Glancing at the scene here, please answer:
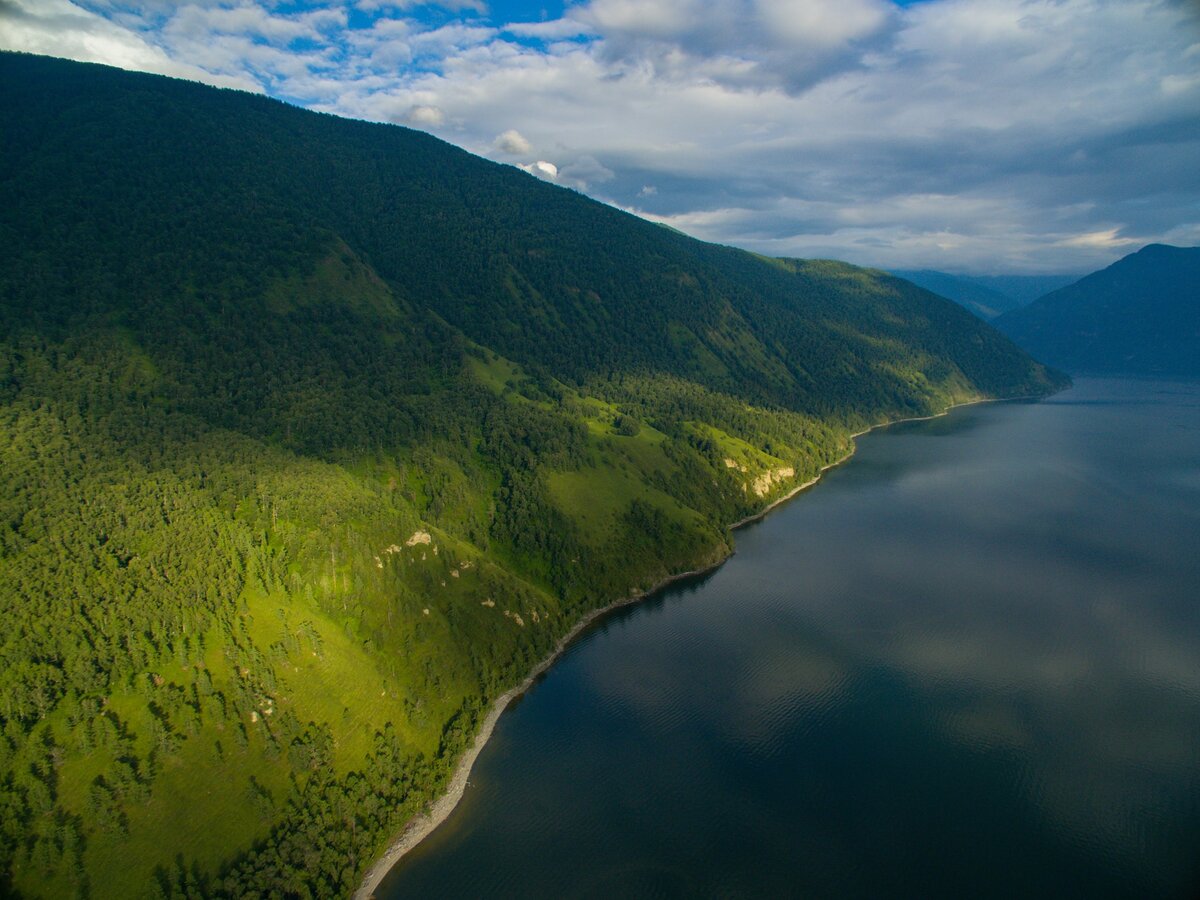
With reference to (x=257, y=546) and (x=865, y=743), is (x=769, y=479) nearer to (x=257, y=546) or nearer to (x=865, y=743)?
(x=865, y=743)

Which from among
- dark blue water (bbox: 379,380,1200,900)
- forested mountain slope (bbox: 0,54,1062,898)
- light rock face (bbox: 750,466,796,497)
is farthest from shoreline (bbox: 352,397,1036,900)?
light rock face (bbox: 750,466,796,497)

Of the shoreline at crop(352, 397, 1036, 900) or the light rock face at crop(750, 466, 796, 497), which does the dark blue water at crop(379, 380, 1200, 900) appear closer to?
the shoreline at crop(352, 397, 1036, 900)

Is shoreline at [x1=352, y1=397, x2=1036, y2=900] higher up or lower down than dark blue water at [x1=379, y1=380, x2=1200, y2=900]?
lower down

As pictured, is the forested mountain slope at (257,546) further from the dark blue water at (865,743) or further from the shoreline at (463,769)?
the dark blue water at (865,743)

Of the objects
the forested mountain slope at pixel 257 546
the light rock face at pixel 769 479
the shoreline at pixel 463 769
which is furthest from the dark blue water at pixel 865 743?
the light rock face at pixel 769 479

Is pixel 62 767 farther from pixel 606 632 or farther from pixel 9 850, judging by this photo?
pixel 606 632

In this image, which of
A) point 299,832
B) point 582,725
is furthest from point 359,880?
point 582,725
